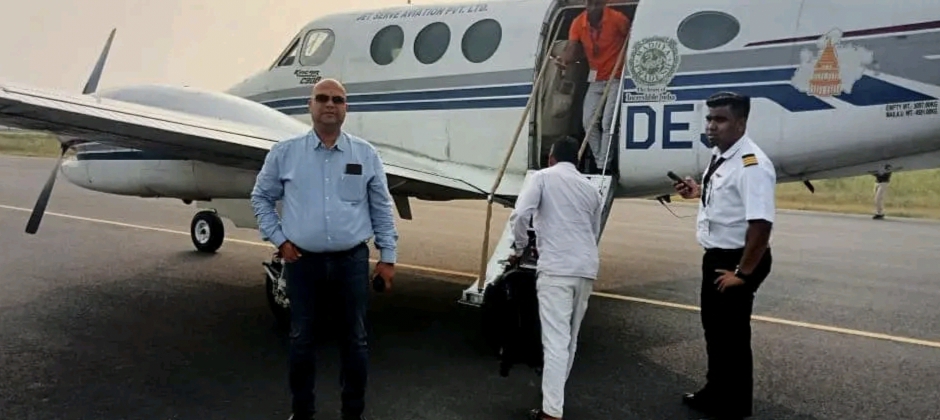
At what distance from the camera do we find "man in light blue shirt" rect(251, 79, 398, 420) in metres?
4.44

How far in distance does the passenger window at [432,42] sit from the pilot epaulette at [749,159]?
4.38 metres

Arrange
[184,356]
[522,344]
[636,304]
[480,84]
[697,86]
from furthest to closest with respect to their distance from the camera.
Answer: [636,304] < [480,84] < [697,86] < [184,356] < [522,344]

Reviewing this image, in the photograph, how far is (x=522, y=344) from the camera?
5.23 meters

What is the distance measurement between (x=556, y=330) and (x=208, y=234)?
334 inches

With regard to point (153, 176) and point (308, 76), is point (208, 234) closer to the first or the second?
point (308, 76)

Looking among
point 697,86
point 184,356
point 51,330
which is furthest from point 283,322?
point 697,86

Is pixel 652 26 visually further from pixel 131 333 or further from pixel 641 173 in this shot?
pixel 131 333

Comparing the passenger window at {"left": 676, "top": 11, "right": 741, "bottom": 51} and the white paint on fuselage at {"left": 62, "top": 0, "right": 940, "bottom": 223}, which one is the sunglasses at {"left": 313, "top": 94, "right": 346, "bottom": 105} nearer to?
the white paint on fuselage at {"left": 62, "top": 0, "right": 940, "bottom": 223}

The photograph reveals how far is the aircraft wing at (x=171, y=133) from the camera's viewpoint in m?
5.18

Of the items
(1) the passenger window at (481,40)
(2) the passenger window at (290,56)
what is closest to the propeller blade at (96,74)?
(2) the passenger window at (290,56)

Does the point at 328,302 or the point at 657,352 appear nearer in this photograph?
the point at 328,302

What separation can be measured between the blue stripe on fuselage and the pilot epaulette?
2.03 meters

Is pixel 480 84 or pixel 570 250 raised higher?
pixel 480 84

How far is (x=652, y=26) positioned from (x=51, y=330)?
5.96 metres
